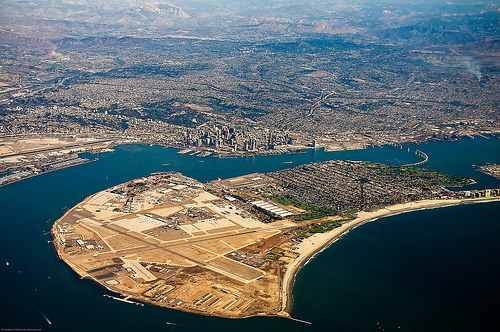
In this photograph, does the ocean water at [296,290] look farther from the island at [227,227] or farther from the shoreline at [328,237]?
the island at [227,227]

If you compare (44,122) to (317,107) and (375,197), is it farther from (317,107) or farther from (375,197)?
(375,197)

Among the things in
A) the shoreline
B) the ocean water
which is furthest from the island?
the ocean water

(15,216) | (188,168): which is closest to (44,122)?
(188,168)

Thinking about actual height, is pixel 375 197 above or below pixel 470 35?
below

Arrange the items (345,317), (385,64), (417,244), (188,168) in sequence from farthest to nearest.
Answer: (385,64)
(188,168)
(417,244)
(345,317)

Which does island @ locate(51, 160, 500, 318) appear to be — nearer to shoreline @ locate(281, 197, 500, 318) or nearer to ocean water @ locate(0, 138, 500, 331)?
shoreline @ locate(281, 197, 500, 318)

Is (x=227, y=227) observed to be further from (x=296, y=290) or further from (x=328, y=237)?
(x=296, y=290)
